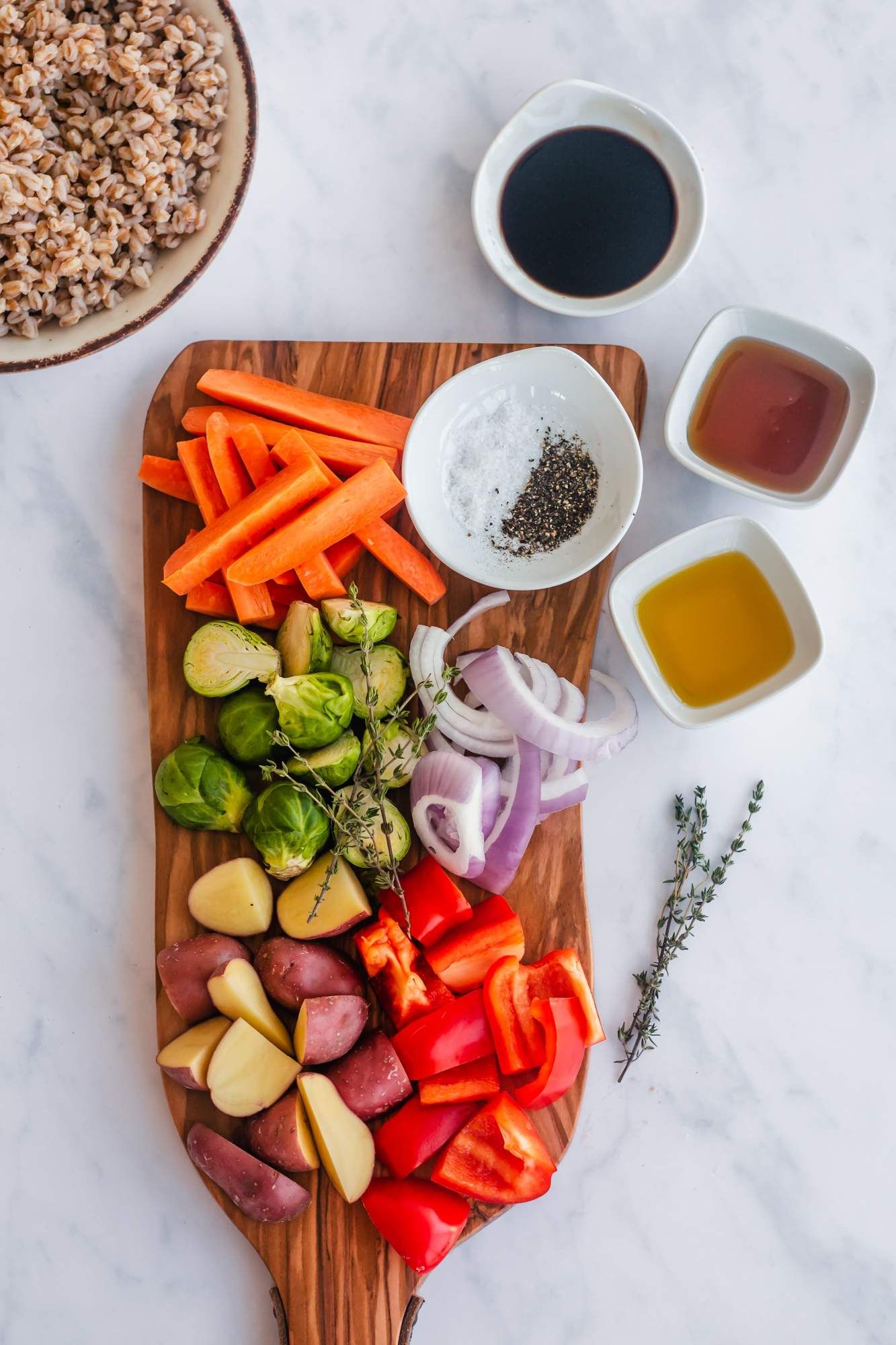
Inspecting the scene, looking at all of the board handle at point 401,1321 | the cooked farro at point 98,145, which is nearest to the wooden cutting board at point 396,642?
the board handle at point 401,1321

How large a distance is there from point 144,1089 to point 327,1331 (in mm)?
697

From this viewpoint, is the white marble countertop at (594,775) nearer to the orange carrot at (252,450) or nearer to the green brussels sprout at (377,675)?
the orange carrot at (252,450)

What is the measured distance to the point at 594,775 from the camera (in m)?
2.57

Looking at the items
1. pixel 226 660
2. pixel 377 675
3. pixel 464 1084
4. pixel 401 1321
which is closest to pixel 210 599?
pixel 226 660

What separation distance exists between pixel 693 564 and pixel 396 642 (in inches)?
29.2

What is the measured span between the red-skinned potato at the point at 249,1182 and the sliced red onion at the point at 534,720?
1042mm

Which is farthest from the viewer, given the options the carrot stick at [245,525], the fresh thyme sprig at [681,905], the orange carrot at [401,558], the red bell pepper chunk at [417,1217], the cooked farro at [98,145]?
the fresh thyme sprig at [681,905]

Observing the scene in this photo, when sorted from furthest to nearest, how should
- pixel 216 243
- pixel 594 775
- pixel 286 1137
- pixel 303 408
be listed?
pixel 594 775 → pixel 303 408 → pixel 286 1137 → pixel 216 243

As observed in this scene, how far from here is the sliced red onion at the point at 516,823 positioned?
2.35 m

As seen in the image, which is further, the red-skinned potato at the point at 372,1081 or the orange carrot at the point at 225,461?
the orange carrot at the point at 225,461

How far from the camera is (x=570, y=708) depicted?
2.42m

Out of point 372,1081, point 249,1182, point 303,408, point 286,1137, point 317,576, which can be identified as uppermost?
point 303,408

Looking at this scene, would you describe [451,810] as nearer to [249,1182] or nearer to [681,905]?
[681,905]

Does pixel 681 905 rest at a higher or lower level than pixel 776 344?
lower
